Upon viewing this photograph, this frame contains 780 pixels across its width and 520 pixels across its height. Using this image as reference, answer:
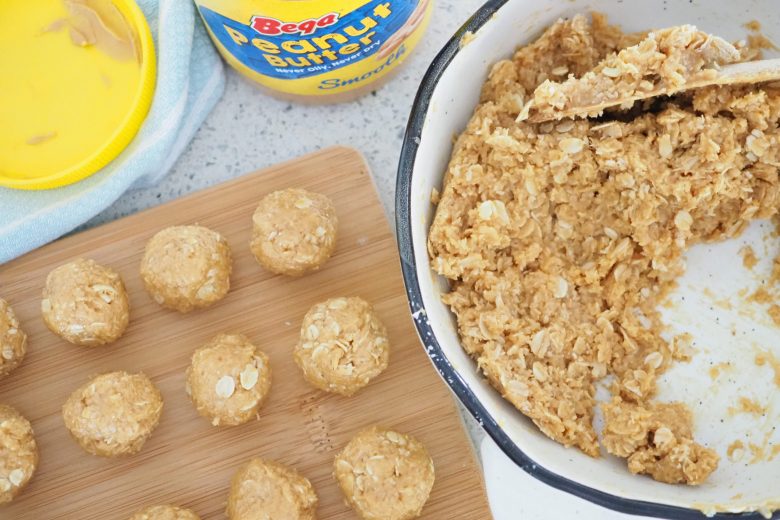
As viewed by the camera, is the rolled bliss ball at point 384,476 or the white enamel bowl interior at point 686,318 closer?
the white enamel bowl interior at point 686,318

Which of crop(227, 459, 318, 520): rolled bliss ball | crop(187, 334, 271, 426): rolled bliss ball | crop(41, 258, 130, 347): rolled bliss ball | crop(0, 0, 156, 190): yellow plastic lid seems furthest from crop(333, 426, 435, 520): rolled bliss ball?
crop(0, 0, 156, 190): yellow plastic lid

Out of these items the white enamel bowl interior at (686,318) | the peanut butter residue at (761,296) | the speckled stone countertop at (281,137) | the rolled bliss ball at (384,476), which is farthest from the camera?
the speckled stone countertop at (281,137)

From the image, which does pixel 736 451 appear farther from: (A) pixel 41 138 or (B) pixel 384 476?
(A) pixel 41 138

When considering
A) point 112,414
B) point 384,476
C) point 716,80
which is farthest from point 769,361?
point 112,414

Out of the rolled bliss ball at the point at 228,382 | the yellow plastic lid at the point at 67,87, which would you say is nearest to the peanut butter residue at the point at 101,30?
the yellow plastic lid at the point at 67,87

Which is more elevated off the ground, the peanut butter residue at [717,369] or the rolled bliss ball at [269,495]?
the peanut butter residue at [717,369]

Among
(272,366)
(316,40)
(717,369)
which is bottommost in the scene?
(272,366)

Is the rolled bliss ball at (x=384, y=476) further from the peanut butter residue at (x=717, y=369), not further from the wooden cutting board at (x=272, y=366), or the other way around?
the peanut butter residue at (x=717, y=369)
